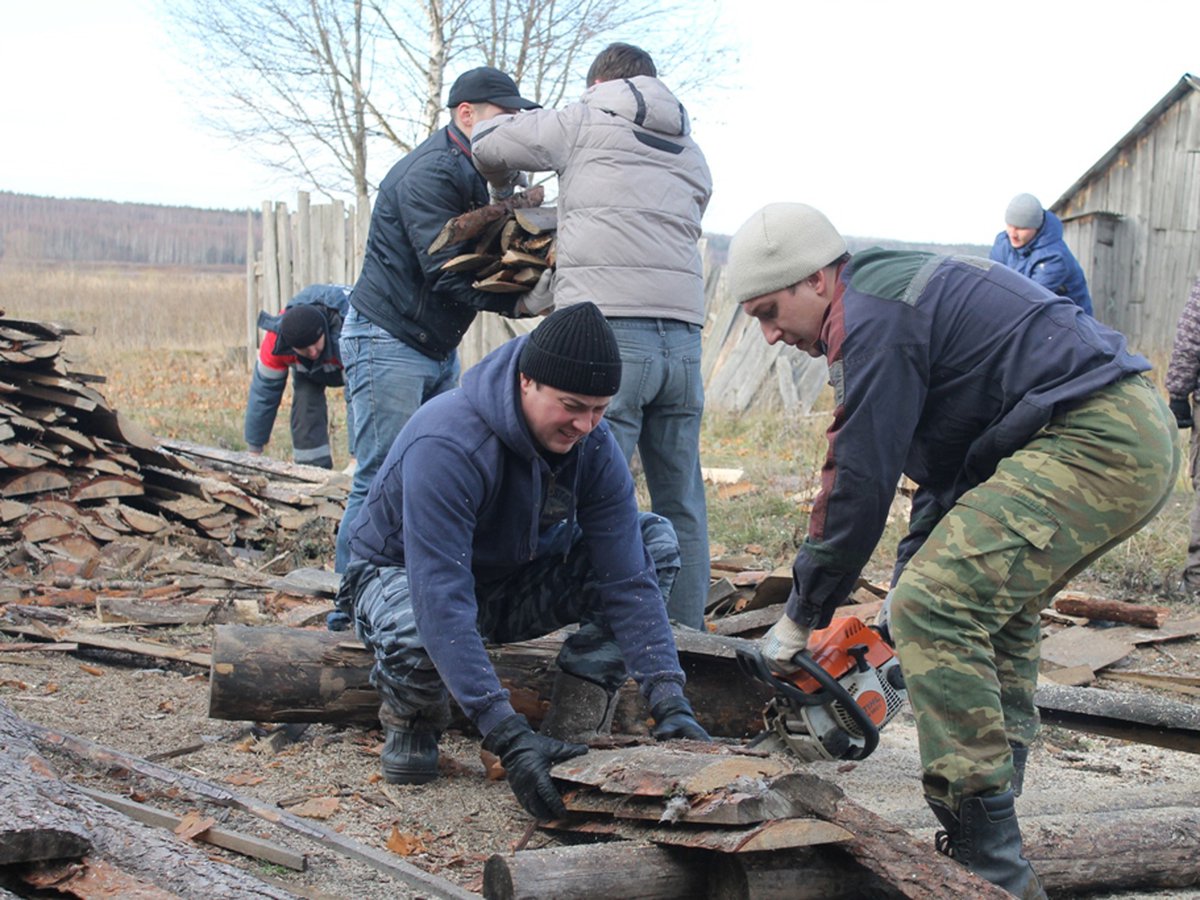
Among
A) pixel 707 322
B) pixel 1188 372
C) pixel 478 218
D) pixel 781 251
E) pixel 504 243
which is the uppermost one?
pixel 478 218

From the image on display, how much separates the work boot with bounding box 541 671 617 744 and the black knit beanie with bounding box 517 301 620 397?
1036 millimetres

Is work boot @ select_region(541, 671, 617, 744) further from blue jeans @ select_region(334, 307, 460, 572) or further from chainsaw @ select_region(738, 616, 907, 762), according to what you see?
Answer: blue jeans @ select_region(334, 307, 460, 572)

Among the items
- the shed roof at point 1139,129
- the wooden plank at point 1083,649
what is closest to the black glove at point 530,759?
the wooden plank at point 1083,649

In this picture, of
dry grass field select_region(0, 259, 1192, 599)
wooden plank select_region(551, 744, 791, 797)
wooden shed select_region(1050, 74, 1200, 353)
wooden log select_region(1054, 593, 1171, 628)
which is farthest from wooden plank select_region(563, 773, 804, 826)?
wooden shed select_region(1050, 74, 1200, 353)

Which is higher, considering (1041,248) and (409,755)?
(1041,248)

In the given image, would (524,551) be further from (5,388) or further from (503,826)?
(5,388)

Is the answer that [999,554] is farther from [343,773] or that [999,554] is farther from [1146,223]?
[1146,223]

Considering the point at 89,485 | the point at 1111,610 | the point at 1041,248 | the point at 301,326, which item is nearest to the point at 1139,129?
the point at 1041,248

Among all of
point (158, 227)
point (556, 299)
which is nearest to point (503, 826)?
point (556, 299)

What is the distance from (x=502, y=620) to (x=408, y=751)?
1.76 ft

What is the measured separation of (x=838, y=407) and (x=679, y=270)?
6.39 ft

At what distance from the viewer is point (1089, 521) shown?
3123mm

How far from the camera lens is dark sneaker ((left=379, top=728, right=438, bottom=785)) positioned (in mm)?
3770

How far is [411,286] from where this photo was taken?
5.30m
